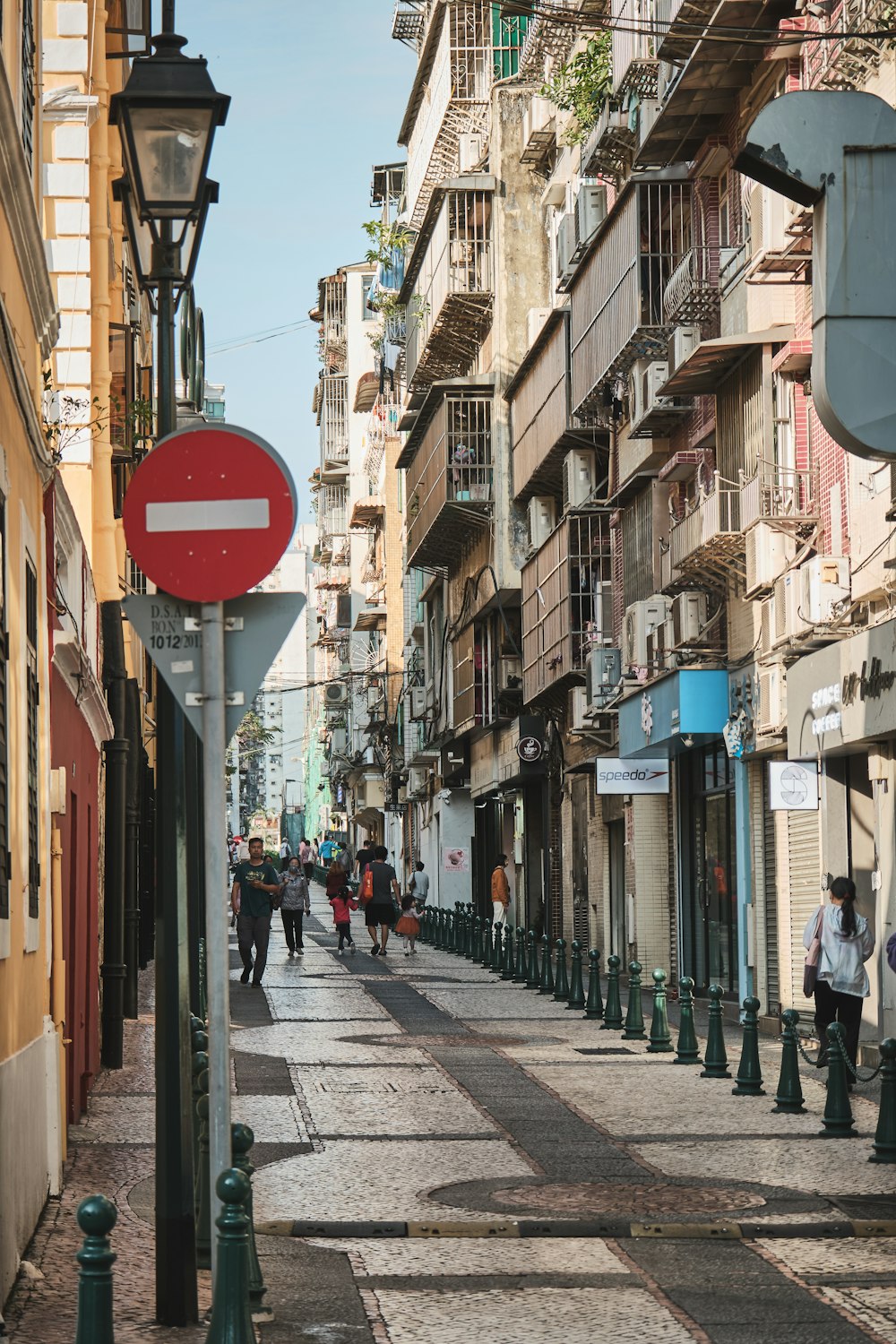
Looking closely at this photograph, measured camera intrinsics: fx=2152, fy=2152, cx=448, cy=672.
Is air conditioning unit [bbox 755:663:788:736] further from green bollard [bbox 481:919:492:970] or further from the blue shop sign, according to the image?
green bollard [bbox 481:919:492:970]

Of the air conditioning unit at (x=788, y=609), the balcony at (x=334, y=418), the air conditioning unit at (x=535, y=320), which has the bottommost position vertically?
the air conditioning unit at (x=788, y=609)

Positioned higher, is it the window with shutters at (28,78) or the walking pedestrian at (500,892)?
the window with shutters at (28,78)

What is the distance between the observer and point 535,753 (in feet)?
→ 133

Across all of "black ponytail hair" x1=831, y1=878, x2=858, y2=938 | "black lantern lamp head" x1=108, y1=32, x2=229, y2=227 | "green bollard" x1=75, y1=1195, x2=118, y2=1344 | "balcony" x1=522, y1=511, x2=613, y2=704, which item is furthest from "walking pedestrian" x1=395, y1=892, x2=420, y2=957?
"green bollard" x1=75, y1=1195, x2=118, y2=1344

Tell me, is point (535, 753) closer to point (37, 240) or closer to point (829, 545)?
point (829, 545)

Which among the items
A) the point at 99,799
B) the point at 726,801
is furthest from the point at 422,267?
the point at 99,799

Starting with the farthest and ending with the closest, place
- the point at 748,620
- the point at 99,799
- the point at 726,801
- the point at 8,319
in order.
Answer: the point at 726,801 → the point at 748,620 → the point at 99,799 → the point at 8,319

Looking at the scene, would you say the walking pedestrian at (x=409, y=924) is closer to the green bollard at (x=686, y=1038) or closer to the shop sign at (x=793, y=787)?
the shop sign at (x=793, y=787)

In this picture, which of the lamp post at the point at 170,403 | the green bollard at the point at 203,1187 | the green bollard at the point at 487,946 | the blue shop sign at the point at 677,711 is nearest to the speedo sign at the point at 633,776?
the blue shop sign at the point at 677,711

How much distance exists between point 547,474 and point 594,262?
30.4 feet

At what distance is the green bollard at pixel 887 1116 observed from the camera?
12.4 meters

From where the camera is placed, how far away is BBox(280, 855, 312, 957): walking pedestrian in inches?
1452

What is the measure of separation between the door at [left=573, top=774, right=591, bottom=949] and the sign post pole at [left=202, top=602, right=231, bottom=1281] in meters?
30.0

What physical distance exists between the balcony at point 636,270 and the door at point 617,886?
331 inches
